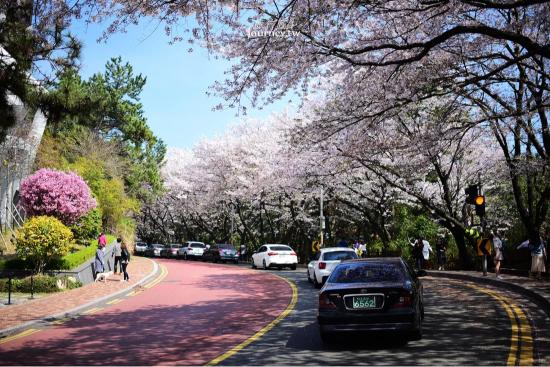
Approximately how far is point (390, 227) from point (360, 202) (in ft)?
12.2

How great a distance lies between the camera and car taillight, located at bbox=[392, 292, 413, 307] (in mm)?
8562

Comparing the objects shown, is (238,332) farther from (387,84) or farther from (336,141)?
(336,141)

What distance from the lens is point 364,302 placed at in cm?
864

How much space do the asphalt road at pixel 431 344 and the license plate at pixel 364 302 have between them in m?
0.68

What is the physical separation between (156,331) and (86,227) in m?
19.9

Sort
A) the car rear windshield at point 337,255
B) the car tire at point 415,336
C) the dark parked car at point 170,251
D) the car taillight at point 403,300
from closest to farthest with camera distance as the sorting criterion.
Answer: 1. the car taillight at point 403,300
2. the car tire at point 415,336
3. the car rear windshield at point 337,255
4. the dark parked car at point 170,251

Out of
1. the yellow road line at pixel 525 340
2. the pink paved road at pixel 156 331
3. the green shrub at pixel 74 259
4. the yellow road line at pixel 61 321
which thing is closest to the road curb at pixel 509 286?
the yellow road line at pixel 525 340

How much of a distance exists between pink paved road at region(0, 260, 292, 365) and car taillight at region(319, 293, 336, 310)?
1.71m

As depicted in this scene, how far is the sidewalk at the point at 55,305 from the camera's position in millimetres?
12273

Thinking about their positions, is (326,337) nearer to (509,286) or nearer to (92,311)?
(92,311)

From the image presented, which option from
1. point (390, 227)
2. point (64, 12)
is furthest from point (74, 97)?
point (390, 227)

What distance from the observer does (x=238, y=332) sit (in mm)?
10602

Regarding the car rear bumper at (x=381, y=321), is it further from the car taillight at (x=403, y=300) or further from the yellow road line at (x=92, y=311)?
the yellow road line at (x=92, y=311)

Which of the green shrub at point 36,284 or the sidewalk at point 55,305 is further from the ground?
the green shrub at point 36,284
